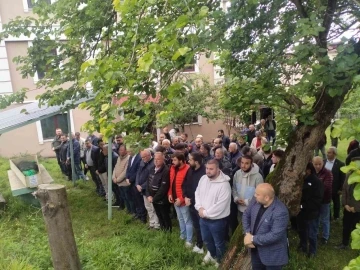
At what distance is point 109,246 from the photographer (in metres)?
4.51

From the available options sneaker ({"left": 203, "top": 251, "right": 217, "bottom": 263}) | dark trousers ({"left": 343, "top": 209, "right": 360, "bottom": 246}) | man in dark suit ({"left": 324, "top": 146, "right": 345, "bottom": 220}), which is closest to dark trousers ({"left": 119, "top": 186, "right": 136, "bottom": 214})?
sneaker ({"left": 203, "top": 251, "right": 217, "bottom": 263})

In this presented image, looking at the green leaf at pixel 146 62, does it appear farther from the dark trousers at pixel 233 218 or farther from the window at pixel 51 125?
the window at pixel 51 125

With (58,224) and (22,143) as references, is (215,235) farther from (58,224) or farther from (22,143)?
(22,143)

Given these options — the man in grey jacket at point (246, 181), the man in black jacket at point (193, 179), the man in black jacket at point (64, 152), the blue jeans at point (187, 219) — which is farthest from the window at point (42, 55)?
the man in black jacket at point (64, 152)

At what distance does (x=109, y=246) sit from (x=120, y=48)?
2.79 meters

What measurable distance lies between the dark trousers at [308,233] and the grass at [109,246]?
0.16m

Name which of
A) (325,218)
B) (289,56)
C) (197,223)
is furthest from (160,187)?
(289,56)

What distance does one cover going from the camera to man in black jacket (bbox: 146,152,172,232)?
529cm

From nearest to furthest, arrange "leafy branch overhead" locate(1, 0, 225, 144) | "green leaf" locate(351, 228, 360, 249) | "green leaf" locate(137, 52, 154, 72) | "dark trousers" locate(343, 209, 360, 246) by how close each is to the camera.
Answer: "green leaf" locate(351, 228, 360, 249) → "green leaf" locate(137, 52, 154, 72) → "leafy branch overhead" locate(1, 0, 225, 144) → "dark trousers" locate(343, 209, 360, 246)

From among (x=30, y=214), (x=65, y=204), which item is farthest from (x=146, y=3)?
(x=30, y=214)

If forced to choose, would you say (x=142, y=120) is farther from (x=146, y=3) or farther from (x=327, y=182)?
(x=327, y=182)

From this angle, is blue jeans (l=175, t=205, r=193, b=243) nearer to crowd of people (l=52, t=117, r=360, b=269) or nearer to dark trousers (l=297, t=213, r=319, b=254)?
crowd of people (l=52, t=117, r=360, b=269)

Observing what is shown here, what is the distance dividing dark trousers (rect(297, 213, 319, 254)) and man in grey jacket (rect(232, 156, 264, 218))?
2.65 ft

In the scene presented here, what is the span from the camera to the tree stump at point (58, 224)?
2580 millimetres
